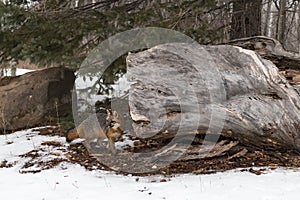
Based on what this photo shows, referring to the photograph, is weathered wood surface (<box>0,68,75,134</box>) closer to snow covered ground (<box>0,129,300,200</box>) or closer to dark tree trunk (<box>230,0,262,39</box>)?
snow covered ground (<box>0,129,300,200</box>)

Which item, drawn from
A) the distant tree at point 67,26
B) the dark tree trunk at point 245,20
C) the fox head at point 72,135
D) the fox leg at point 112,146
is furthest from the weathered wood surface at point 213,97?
the dark tree trunk at point 245,20

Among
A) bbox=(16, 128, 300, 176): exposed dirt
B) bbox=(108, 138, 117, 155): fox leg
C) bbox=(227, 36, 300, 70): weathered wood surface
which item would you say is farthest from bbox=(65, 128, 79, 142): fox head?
bbox=(227, 36, 300, 70): weathered wood surface

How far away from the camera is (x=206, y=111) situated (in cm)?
421

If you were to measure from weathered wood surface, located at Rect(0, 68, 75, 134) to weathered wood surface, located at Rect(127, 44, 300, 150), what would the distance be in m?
2.57

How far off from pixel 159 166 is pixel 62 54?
2490 millimetres

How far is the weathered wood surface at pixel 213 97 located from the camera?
13.8 feet

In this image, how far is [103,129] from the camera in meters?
4.56

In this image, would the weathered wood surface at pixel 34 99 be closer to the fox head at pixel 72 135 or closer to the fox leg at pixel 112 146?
the fox head at pixel 72 135

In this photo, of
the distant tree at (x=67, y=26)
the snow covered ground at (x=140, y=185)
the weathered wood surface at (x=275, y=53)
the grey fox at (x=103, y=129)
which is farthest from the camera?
the distant tree at (x=67, y=26)

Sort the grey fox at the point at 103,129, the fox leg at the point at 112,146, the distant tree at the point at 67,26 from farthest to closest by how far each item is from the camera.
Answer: the distant tree at the point at 67,26 < the fox leg at the point at 112,146 < the grey fox at the point at 103,129

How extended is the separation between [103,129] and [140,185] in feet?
3.57

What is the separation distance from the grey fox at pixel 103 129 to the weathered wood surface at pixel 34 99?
68.5 inches

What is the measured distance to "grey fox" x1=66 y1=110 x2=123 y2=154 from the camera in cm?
446

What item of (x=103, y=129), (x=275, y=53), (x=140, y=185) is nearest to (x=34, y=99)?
(x=103, y=129)
